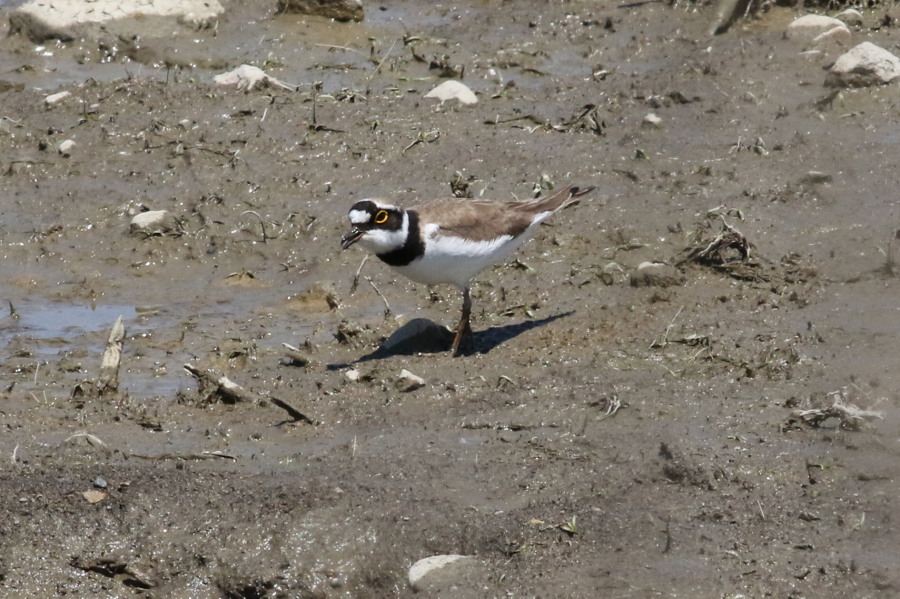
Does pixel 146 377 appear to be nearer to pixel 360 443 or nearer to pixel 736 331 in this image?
pixel 360 443

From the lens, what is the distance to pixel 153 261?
35.1ft

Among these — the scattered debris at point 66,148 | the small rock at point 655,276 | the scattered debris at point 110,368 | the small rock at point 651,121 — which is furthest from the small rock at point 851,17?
the scattered debris at point 110,368

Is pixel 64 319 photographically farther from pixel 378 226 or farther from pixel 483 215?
pixel 483 215

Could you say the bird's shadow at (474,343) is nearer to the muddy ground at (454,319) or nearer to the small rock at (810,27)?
the muddy ground at (454,319)

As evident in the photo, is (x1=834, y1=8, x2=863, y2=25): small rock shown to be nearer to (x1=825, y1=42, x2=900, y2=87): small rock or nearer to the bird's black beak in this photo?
(x1=825, y1=42, x2=900, y2=87): small rock

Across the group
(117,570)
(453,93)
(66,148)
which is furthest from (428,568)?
(66,148)

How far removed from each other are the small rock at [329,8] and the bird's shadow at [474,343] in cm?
692

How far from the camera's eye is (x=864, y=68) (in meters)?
12.1

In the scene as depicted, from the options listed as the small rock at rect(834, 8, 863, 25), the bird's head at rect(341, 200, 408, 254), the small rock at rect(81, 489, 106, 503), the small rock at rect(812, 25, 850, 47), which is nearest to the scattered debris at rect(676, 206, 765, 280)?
the bird's head at rect(341, 200, 408, 254)

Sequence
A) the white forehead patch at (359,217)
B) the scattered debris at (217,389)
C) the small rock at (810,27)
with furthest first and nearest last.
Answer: the small rock at (810,27), the white forehead patch at (359,217), the scattered debris at (217,389)

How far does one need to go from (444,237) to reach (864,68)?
17.8ft

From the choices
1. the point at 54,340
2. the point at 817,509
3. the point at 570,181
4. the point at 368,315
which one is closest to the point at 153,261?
the point at 54,340

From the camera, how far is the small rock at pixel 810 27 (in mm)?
13477

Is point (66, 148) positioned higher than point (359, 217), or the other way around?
point (359, 217)
